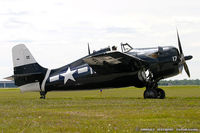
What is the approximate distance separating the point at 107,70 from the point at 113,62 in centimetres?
102

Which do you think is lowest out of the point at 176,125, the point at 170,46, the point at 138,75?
the point at 176,125

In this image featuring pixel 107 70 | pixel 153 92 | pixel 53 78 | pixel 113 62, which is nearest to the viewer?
pixel 153 92

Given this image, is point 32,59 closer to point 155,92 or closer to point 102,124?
point 155,92

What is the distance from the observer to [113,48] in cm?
1970

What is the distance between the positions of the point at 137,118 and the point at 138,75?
31.6 feet

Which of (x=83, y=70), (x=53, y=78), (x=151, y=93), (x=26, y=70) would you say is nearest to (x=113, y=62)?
(x=83, y=70)

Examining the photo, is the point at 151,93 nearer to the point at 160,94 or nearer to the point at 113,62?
the point at 160,94

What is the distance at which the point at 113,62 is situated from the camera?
63.0ft

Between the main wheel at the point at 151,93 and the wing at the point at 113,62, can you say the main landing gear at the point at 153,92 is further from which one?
the wing at the point at 113,62

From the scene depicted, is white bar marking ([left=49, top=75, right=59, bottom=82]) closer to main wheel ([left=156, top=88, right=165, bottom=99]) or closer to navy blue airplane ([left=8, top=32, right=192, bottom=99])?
navy blue airplane ([left=8, top=32, right=192, bottom=99])

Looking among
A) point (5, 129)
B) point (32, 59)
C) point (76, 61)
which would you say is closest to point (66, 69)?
point (76, 61)

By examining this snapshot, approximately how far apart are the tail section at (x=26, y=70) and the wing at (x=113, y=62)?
13.5 ft

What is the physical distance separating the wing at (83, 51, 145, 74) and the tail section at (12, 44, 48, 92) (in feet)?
13.5

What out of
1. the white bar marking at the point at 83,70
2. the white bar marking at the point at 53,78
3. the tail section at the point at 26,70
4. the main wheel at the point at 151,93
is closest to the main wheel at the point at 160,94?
the main wheel at the point at 151,93
